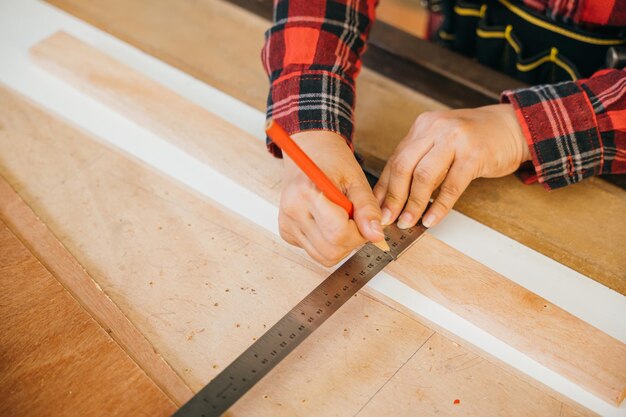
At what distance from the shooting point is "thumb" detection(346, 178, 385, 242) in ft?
3.43

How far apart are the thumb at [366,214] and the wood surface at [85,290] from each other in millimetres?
413

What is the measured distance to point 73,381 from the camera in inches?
40.1

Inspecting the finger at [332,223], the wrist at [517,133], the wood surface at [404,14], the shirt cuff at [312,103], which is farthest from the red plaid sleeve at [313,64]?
the wood surface at [404,14]

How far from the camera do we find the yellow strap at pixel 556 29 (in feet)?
4.75

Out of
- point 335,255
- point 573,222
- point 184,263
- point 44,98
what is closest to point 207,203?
point 184,263

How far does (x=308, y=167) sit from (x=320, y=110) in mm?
291

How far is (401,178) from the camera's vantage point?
3.85ft

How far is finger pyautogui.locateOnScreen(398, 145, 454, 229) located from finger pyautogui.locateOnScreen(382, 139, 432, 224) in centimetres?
1

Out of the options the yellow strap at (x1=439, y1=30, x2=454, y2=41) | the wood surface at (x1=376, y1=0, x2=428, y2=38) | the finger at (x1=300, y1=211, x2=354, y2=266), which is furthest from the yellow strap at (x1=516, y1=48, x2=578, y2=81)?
the wood surface at (x1=376, y1=0, x2=428, y2=38)

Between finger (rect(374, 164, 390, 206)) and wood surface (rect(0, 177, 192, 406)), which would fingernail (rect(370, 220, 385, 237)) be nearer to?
finger (rect(374, 164, 390, 206))

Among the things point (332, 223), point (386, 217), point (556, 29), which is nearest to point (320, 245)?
point (332, 223)

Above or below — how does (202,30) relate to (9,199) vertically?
above

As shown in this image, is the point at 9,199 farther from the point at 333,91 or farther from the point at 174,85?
the point at 333,91

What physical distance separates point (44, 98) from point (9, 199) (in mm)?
358
